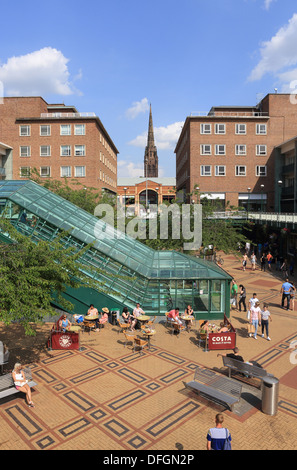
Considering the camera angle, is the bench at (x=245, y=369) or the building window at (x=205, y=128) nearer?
the bench at (x=245, y=369)

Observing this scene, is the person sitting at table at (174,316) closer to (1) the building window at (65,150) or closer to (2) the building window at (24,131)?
(1) the building window at (65,150)

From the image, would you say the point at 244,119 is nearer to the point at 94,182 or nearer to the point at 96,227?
the point at 94,182

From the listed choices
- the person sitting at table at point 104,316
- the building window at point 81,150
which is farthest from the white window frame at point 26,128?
the person sitting at table at point 104,316

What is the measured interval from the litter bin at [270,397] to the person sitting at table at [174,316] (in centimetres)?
640

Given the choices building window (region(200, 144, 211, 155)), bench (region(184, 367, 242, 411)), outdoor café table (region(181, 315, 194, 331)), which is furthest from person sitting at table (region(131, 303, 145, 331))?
building window (region(200, 144, 211, 155))

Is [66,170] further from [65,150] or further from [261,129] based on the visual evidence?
[261,129]

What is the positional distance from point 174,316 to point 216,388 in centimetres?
592

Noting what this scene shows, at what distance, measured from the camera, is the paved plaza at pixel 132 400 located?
809cm

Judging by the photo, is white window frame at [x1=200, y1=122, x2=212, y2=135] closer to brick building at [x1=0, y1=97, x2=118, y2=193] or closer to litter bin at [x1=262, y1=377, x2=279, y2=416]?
brick building at [x1=0, y1=97, x2=118, y2=193]

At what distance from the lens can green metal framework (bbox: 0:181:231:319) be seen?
55.5 feet

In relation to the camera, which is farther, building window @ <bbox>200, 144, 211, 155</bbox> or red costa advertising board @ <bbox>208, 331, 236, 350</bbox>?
building window @ <bbox>200, 144, 211, 155</bbox>

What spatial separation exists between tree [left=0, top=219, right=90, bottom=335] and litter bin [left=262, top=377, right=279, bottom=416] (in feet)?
20.7

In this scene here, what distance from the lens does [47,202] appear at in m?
19.6

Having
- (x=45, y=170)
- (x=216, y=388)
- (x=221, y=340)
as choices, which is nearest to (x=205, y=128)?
(x=45, y=170)
